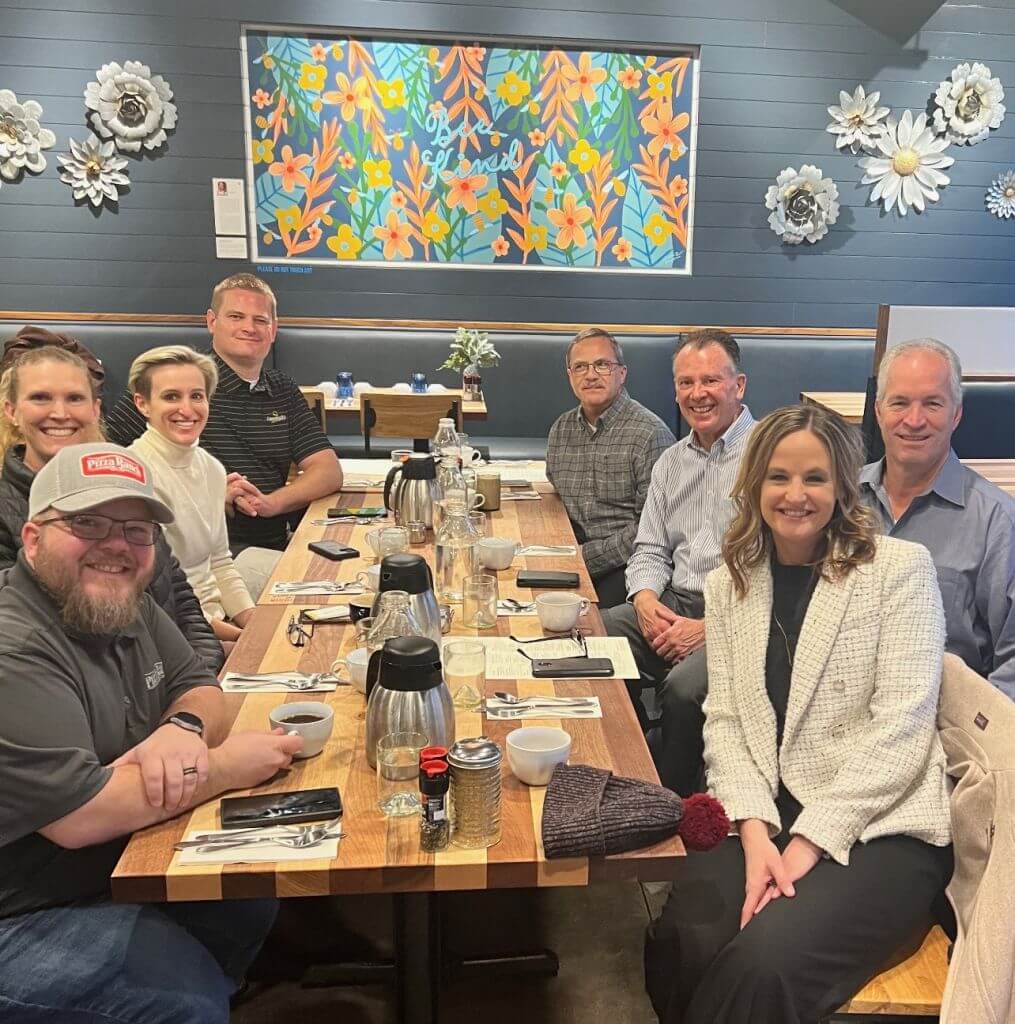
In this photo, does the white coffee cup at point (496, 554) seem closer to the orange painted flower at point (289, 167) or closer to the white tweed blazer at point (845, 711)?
the white tweed blazer at point (845, 711)

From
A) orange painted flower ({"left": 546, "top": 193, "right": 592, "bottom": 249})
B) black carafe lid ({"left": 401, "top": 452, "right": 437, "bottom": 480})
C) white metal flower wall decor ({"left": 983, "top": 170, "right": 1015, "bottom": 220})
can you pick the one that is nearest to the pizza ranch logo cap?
black carafe lid ({"left": 401, "top": 452, "right": 437, "bottom": 480})

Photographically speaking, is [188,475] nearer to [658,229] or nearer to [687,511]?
[687,511]

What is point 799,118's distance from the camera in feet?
19.2

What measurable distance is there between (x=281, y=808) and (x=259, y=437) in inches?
84.2

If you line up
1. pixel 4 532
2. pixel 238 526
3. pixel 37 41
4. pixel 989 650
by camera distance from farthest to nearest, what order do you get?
pixel 37 41
pixel 238 526
pixel 989 650
pixel 4 532

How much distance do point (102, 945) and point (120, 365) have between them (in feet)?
16.2

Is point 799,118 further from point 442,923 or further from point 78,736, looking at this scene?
point 78,736

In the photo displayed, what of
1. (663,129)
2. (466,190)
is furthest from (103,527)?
(663,129)

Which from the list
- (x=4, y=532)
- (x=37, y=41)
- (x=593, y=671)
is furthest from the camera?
(x=37, y=41)

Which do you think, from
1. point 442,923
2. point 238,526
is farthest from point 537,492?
point 442,923

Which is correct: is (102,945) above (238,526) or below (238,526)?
below

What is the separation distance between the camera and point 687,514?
9.13 ft

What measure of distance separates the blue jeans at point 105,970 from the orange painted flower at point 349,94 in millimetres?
5172

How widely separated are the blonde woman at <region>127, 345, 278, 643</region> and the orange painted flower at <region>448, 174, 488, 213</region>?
346 centimetres
